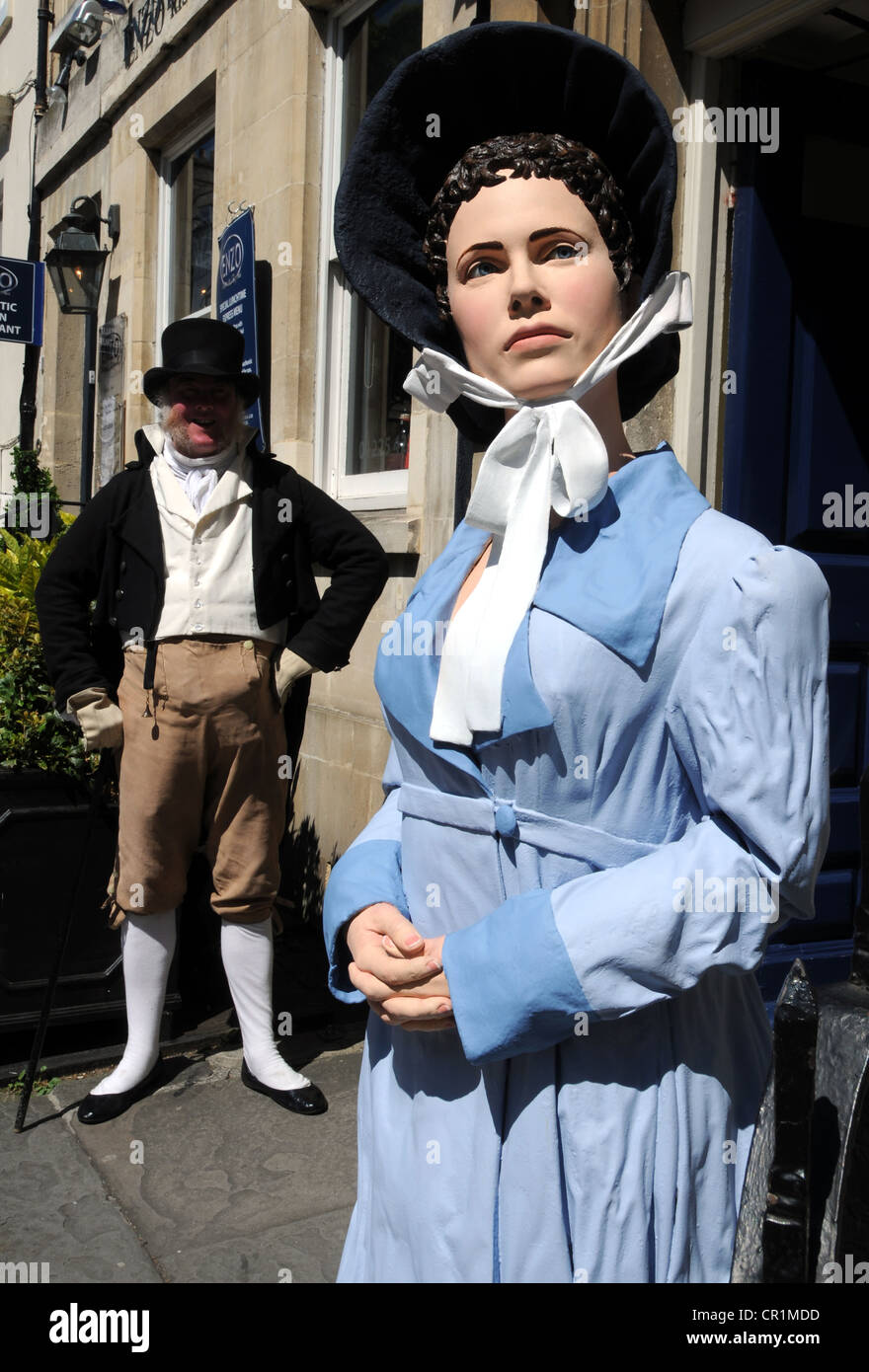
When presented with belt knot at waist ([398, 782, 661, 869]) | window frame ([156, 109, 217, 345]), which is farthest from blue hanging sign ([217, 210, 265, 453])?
belt knot at waist ([398, 782, 661, 869])

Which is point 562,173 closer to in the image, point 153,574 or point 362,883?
point 362,883

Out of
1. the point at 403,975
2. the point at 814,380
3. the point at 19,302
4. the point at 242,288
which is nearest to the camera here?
the point at 403,975

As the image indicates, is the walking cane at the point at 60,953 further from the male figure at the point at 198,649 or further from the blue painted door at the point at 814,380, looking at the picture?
the blue painted door at the point at 814,380

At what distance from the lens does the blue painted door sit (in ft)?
11.6

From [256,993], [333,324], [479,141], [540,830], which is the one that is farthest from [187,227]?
[540,830]

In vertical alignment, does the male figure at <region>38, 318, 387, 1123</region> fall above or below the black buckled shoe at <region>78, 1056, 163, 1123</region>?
above

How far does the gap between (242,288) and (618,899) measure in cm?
553

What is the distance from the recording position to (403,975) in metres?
1.26

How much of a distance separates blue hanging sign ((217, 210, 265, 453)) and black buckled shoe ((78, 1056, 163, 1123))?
136 inches

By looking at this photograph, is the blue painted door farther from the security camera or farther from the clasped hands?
the security camera

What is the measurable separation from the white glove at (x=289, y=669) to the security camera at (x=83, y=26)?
779 centimetres

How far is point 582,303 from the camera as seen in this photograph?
1.34 m

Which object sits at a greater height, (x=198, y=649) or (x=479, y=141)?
(x=479, y=141)
